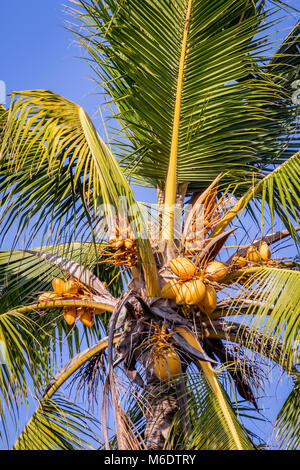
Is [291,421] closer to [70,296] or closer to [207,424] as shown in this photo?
[207,424]

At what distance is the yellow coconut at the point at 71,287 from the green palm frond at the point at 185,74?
3.15 feet

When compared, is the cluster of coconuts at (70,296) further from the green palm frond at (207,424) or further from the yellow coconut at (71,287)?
the green palm frond at (207,424)

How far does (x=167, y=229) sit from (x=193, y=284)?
1.73ft

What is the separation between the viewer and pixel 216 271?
4.22 meters

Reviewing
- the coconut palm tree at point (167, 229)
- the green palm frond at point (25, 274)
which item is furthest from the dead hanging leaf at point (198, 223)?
the green palm frond at point (25, 274)

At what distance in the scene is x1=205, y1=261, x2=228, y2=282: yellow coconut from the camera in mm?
4219

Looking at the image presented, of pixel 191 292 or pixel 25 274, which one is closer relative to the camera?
pixel 191 292

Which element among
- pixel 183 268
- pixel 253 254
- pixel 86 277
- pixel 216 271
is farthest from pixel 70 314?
pixel 253 254

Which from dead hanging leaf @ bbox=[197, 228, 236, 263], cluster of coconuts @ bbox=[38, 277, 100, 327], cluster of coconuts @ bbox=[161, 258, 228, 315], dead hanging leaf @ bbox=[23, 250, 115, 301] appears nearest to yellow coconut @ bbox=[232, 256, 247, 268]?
dead hanging leaf @ bbox=[197, 228, 236, 263]

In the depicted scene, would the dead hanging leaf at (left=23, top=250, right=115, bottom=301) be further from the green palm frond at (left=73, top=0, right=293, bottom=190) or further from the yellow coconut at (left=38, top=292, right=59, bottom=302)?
the green palm frond at (left=73, top=0, right=293, bottom=190)

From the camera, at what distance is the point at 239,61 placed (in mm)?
4824

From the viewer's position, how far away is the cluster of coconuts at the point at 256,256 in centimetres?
459
